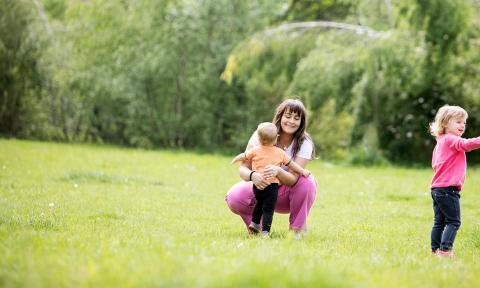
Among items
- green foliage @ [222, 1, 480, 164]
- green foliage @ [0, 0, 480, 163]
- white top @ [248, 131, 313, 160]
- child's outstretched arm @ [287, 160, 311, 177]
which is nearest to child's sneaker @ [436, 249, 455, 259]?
child's outstretched arm @ [287, 160, 311, 177]

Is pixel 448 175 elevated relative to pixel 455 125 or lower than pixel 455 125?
lower

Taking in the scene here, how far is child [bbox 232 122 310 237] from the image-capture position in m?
6.17

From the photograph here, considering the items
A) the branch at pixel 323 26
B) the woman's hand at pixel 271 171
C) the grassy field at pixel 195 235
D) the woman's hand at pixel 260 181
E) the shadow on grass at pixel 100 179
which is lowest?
the shadow on grass at pixel 100 179

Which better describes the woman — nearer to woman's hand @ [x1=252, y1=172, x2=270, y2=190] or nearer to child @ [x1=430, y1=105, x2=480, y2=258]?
woman's hand @ [x1=252, y1=172, x2=270, y2=190]

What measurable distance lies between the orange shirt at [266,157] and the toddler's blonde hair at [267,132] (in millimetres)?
134

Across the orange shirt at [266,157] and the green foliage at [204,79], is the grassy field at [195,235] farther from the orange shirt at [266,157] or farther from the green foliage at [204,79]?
the green foliage at [204,79]

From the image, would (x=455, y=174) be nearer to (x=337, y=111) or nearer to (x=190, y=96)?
(x=337, y=111)

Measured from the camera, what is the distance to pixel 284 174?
6.20 m

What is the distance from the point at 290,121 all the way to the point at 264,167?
0.69m

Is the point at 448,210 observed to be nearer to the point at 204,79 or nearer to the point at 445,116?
the point at 445,116

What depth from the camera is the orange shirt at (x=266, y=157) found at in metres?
6.21

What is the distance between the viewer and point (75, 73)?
72.8 feet

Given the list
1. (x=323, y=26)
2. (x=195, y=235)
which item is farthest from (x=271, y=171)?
(x=323, y=26)

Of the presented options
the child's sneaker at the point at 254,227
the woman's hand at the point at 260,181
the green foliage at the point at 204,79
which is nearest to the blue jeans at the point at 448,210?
the woman's hand at the point at 260,181
